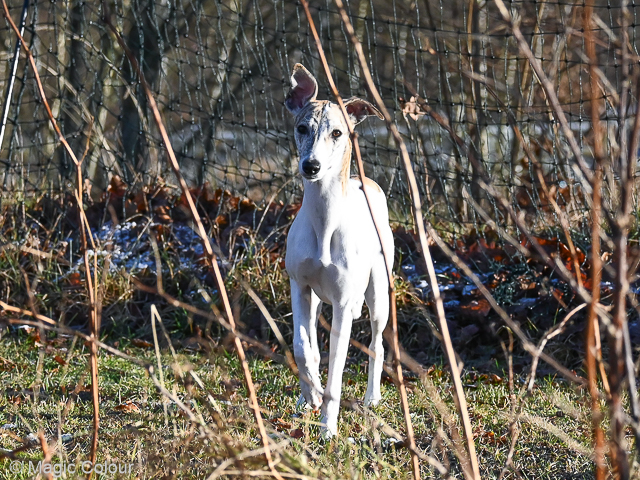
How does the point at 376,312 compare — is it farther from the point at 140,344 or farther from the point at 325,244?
the point at 140,344

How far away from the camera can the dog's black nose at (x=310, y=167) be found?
9.94 feet

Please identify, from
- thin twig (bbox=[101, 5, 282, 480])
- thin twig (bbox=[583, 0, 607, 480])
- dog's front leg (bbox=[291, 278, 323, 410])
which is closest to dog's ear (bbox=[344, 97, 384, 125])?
dog's front leg (bbox=[291, 278, 323, 410])

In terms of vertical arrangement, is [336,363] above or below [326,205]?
below

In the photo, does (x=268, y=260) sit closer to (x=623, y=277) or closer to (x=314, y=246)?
(x=314, y=246)

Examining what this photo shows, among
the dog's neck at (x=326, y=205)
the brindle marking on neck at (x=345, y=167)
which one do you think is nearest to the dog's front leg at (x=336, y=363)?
the dog's neck at (x=326, y=205)

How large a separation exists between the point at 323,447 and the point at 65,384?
5.69 ft

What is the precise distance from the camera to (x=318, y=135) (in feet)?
10.3

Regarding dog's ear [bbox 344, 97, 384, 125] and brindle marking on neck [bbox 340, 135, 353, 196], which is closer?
brindle marking on neck [bbox 340, 135, 353, 196]

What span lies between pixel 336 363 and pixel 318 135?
0.96m

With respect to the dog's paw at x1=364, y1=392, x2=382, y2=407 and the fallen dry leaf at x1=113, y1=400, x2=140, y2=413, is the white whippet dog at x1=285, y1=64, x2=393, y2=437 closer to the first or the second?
the dog's paw at x1=364, y1=392, x2=382, y2=407

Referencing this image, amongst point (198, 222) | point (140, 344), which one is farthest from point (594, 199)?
point (140, 344)

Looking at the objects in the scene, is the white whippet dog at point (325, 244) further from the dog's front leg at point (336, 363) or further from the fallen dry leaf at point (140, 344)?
the fallen dry leaf at point (140, 344)

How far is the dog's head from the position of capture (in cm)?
306

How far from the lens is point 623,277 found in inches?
53.3
